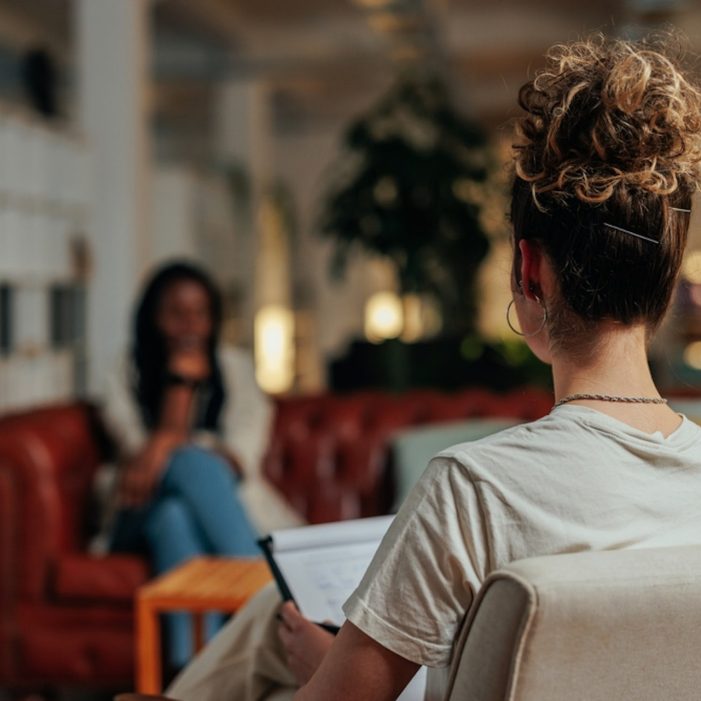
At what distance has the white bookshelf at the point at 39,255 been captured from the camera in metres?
5.07

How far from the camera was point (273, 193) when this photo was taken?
10828 mm

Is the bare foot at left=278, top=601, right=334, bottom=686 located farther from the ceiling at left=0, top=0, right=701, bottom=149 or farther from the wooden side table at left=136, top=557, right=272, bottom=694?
the ceiling at left=0, top=0, right=701, bottom=149

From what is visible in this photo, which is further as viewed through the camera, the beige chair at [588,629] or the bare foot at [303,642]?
the bare foot at [303,642]

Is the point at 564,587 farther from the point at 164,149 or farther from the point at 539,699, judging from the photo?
the point at 164,149

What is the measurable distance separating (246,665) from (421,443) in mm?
1931

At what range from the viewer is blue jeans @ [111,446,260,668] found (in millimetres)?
3332

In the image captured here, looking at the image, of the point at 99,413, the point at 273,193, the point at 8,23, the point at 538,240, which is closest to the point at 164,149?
the point at 273,193

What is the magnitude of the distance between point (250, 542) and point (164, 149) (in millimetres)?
12183

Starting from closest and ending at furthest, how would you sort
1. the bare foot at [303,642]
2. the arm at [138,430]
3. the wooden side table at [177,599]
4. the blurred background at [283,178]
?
the bare foot at [303,642] < the wooden side table at [177,599] < the arm at [138,430] < the blurred background at [283,178]

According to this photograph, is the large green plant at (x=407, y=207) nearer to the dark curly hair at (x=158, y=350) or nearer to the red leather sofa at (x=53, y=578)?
the dark curly hair at (x=158, y=350)

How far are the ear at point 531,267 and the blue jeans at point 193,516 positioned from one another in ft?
7.16

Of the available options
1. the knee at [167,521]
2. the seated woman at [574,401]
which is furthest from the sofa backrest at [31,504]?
the seated woman at [574,401]

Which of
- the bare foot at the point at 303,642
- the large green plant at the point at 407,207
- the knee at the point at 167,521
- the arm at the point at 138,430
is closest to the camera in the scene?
the bare foot at the point at 303,642

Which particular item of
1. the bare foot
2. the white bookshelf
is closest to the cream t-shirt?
the bare foot
